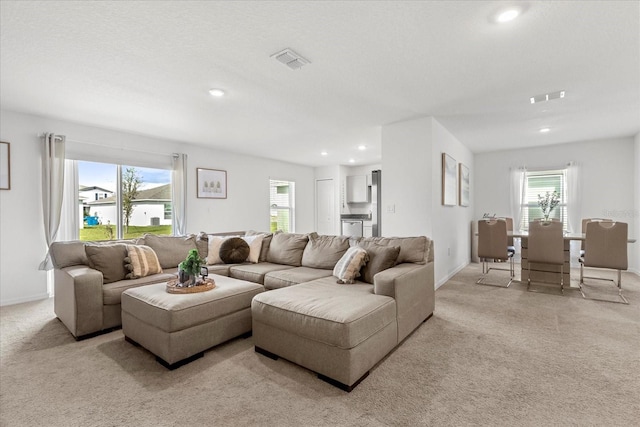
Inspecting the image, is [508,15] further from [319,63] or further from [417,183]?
[417,183]

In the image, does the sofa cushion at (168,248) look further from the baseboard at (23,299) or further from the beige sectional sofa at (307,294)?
the baseboard at (23,299)

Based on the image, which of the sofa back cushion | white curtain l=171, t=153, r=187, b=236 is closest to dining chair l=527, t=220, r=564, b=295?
the sofa back cushion

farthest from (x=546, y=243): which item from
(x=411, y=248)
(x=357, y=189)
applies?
(x=357, y=189)

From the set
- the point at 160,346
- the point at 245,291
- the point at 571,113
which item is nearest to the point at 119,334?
the point at 160,346

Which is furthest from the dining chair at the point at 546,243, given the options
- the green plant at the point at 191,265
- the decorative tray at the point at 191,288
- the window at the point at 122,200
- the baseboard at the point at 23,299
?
the baseboard at the point at 23,299

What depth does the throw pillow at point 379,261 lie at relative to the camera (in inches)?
108

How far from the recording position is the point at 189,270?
256 cm

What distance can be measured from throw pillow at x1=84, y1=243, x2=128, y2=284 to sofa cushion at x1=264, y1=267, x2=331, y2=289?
1.46 meters

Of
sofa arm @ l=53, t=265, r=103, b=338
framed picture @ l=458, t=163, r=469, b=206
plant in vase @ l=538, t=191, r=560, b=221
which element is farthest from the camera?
plant in vase @ l=538, t=191, r=560, b=221

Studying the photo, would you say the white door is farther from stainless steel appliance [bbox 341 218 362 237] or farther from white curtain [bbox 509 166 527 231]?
white curtain [bbox 509 166 527 231]

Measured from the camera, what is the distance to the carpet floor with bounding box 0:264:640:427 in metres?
1.63

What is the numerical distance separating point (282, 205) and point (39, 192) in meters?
4.63

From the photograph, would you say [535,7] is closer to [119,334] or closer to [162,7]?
[162,7]

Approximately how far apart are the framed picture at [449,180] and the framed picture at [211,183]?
3991 millimetres
